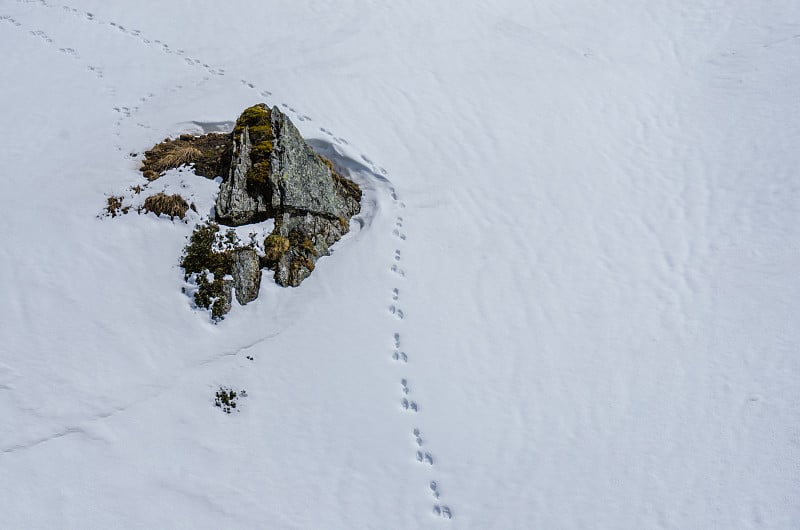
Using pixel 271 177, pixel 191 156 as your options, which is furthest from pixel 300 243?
pixel 191 156

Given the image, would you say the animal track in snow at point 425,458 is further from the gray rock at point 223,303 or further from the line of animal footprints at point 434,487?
the gray rock at point 223,303

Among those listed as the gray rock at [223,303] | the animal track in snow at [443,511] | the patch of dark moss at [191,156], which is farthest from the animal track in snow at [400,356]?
the patch of dark moss at [191,156]

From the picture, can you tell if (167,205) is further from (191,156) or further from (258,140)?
(258,140)

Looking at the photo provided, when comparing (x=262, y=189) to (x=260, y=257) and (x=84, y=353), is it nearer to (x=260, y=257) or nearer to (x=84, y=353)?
(x=260, y=257)

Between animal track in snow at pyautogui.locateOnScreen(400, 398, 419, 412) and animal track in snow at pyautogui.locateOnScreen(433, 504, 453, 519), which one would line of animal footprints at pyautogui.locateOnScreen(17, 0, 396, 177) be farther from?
animal track in snow at pyautogui.locateOnScreen(433, 504, 453, 519)

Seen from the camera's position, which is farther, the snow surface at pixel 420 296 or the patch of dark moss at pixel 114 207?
the patch of dark moss at pixel 114 207
